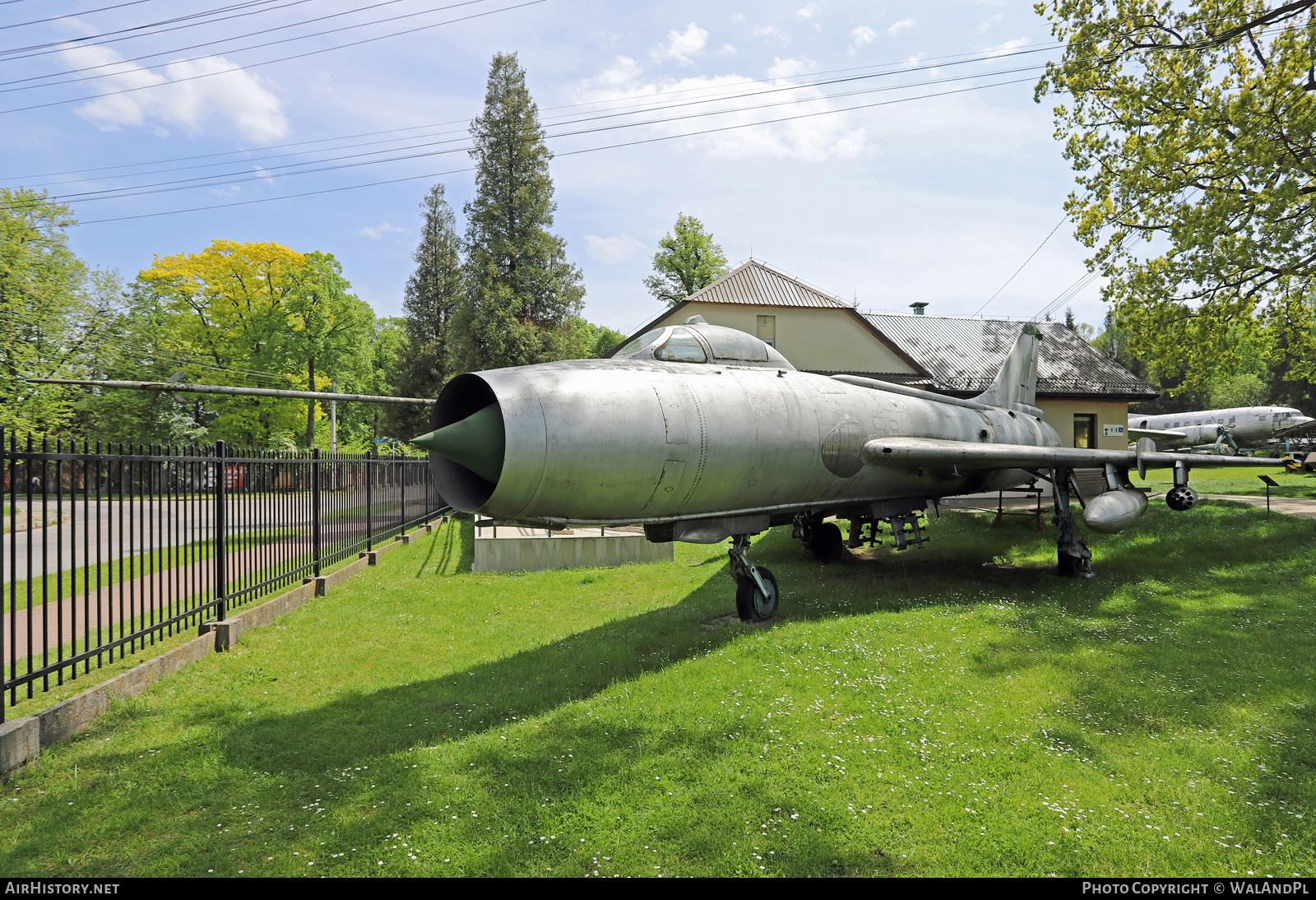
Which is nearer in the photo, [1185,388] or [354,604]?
[354,604]

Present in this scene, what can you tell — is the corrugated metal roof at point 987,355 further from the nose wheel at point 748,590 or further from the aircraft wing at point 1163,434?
the nose wheel at point 748,590

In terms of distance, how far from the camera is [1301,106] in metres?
12.4

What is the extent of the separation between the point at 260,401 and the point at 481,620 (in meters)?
35.6

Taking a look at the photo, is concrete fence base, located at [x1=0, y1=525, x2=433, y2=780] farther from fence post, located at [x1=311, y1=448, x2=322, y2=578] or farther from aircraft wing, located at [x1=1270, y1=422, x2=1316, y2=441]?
aircraft wing, located at [x1=1270, y1=422, x2=1316, y2=441]

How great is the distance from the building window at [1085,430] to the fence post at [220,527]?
30.9 m

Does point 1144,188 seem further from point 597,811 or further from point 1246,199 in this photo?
point 597,811

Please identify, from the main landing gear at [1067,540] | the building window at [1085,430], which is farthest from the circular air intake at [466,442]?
the building window at [1085,430]

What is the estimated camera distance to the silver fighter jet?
18.7 ft

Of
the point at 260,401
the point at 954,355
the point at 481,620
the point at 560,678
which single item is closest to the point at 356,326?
the point at 260,401

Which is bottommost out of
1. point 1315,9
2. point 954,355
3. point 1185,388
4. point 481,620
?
point 481,620

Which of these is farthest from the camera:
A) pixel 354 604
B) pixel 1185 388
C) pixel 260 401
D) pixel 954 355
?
pixel 260 401

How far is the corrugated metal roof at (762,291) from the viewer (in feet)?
85.0

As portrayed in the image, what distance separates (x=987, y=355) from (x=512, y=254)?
2232 centimetres

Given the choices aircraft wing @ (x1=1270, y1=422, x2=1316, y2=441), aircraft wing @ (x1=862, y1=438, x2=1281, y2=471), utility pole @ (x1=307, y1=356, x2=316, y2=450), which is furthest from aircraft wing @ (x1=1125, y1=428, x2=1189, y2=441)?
utility pole @ (x1=307, y1=356, x2=316, y2=450)
